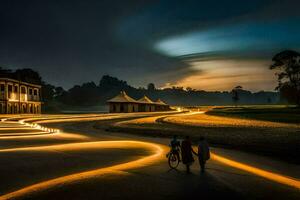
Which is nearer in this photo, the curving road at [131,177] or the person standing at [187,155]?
the curving road at [131,177]

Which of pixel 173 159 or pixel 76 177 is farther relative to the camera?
pixel 173 159

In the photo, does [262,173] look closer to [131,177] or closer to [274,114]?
[131,177]

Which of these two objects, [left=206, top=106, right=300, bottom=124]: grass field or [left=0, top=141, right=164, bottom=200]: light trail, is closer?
[left=0, top=141, right=164, bottom=200]: light trail

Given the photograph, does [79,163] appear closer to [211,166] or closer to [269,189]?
[211,166]

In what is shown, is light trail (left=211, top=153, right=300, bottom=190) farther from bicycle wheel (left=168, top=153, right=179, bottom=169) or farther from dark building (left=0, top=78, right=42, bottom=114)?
dark building (left=0, top=78, right=42, bottom=114)

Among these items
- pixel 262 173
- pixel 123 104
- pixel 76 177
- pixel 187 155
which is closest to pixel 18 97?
pixel 123 104

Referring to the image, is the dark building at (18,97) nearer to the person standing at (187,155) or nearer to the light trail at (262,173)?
the light trail at (262,173)

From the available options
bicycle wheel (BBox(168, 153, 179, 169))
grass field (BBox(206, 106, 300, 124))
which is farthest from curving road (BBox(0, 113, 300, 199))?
grass field (BBox(206, 106, 300, 124))

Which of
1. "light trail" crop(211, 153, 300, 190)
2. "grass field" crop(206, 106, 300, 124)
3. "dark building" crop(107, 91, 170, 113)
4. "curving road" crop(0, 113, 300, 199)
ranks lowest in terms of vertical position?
"light trail" crop(211, 153, 300, 190)

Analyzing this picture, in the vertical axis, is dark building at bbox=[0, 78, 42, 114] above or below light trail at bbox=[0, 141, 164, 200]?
above

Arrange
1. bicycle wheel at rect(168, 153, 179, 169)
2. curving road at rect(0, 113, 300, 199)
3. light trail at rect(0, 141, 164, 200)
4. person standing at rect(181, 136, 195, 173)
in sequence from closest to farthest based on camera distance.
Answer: light trail at rect(0, 141, 164, 200) → curving road at rect(0, 113, 300, 199) → person standing at rect(181, 136, 195, 173) → bicycle wheel at rect(168, 153, 179, 169)

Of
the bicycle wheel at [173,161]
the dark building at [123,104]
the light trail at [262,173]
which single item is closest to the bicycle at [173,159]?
the bicycle wheel at [173,161]

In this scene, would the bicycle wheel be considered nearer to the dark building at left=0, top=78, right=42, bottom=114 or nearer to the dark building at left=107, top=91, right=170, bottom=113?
the dark building at left=0, top=78, right=42, bottom=114

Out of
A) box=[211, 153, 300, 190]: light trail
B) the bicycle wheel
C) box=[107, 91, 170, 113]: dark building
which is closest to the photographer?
box=[211, 153, 300, 190]: light trail
